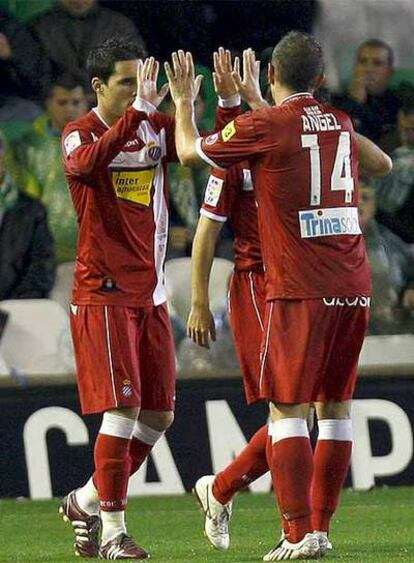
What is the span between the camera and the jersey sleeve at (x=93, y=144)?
21.3 ft

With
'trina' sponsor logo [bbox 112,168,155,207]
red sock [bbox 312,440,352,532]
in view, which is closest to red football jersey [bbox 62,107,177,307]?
'trina' sponsor logo [bbox 112,168,155,207]

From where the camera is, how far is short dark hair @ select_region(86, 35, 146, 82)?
6863 mm

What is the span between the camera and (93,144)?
21.7 feet

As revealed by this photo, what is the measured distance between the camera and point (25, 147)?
10.5 m

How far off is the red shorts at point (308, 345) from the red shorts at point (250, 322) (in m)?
1.13

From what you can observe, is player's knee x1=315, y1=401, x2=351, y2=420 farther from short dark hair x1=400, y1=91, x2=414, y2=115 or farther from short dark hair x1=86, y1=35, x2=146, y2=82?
short dark hair x1=400, y1=91, x2=414, y2=115

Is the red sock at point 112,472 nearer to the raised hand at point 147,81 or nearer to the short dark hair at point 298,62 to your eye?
the raised hand at point 147,81

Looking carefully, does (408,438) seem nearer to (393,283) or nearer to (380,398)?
(380,398)

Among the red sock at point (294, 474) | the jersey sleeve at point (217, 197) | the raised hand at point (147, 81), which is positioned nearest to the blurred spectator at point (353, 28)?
the jersey sleeve at point (217, 197)

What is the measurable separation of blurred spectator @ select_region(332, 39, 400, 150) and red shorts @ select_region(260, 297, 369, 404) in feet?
14.8

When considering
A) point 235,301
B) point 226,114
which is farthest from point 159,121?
point 235,301

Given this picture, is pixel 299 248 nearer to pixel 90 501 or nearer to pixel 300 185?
pixel 300 185

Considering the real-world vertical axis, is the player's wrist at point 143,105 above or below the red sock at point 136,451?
above

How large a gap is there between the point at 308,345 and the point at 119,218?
1099 mm
